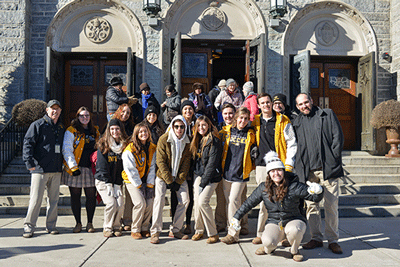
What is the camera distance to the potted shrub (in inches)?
327

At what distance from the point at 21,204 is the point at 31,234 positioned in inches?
78.4

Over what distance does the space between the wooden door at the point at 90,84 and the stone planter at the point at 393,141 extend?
7.16m

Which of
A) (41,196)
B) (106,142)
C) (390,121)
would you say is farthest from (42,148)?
(390,121)

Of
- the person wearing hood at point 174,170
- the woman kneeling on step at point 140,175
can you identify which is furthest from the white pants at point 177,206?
the woman kneeling on step at point 140,175

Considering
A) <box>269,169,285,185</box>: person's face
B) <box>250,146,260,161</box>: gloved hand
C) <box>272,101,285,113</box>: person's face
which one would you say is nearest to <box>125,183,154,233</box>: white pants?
<box>250,146,260,161</box>: gloved hand

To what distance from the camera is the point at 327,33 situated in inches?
409

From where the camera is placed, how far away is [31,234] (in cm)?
497

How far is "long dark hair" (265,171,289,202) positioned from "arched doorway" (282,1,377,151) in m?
6.02

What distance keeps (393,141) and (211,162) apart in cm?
576

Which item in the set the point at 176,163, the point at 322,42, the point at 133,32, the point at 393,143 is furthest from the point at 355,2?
the point at 176,163

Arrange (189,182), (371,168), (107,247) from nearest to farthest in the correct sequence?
1. (107,247)
2. (189,182)
3. (371,168)

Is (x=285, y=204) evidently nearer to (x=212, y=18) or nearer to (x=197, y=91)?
(x=197, y=91)

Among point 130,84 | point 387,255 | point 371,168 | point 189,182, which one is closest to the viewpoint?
point 387,255

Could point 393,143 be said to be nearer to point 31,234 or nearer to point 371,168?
point 371,168
